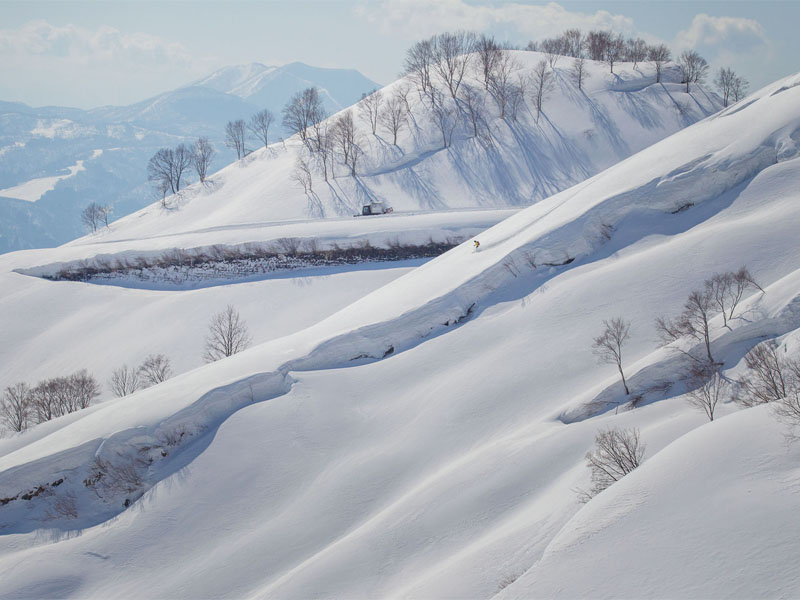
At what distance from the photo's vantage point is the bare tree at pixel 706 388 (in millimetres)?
14697

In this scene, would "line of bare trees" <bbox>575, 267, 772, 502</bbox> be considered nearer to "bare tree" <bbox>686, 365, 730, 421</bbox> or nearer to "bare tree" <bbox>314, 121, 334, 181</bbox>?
"bare tree" <bbox>686, 365, 730, 421</bbox>

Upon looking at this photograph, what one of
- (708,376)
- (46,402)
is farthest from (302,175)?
(708,376)

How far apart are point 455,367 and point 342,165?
174 ft

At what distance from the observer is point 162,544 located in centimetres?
1780

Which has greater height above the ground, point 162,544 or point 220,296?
point 220,296

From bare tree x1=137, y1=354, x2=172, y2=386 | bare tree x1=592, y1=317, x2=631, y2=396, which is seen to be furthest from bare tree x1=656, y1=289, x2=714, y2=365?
bare tree x1=137, y1=354, x2=172, y2=386

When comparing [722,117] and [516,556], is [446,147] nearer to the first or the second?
[722,117]

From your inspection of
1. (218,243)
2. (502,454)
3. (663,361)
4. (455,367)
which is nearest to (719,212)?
(663,361)

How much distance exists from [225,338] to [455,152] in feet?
147

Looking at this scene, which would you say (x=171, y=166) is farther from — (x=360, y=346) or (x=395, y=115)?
(x=360, y=346)

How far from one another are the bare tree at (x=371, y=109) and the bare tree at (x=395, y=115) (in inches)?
52.0

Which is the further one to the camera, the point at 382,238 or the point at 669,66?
the point at 669,66

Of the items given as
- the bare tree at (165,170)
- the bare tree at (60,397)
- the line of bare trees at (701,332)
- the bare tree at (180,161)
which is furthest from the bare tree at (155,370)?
the bare tree at (180,161)

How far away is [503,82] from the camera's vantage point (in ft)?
240
